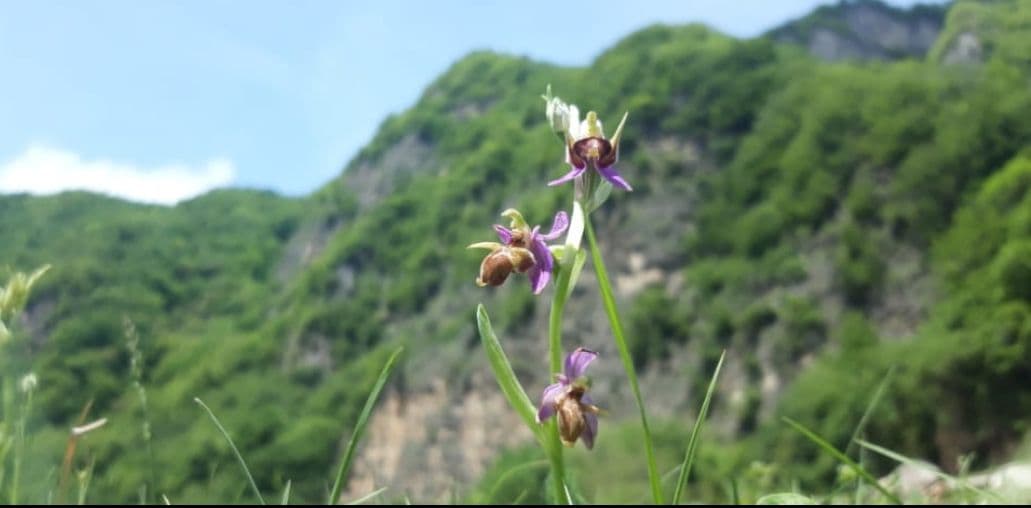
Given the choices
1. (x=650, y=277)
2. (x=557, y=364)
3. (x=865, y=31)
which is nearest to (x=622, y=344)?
(x=557, y=364)

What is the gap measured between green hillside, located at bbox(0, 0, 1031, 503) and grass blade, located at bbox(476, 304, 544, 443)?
63.8 feet

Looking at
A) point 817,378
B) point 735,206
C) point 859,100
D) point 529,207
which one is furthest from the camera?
point 529,207

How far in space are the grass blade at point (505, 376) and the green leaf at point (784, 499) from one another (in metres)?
0.50

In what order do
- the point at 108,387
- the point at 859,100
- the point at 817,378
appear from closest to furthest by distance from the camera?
the point at 817,378 → the point at 859,100 → the point at 108,387

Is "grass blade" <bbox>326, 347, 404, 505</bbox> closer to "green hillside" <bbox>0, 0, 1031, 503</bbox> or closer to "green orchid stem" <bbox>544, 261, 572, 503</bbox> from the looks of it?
"green orchid stem" <bbox>544, 261, 572, 503</bbox>

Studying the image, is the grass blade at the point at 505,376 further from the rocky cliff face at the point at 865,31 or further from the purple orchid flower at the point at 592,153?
the rocky cliff face at the point at 865,31

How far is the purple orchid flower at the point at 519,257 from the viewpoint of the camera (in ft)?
3.87

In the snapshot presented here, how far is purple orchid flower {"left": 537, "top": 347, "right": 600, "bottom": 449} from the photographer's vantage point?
1.09 meters

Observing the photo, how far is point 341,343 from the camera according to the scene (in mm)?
69438

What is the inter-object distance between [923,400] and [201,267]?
2326 inches

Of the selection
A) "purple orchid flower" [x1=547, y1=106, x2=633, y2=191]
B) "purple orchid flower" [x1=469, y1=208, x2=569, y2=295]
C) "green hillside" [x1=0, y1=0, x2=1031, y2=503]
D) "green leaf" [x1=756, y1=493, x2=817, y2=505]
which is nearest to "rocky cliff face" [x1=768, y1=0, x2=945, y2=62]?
"green hillside" [x1=0, y1=0, x2=1031, y2=503]

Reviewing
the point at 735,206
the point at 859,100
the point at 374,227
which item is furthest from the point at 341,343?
the point at 859,100

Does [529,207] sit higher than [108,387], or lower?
higher

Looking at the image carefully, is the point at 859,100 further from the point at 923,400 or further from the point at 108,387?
the point at 108,387
